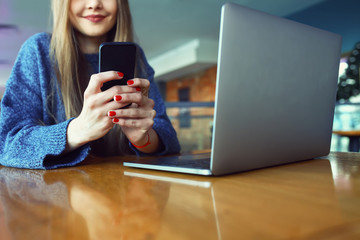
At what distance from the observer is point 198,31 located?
5.61 m

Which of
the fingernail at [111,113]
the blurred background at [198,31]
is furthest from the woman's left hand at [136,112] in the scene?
the blurred background at [198,31]

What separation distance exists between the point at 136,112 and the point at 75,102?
304 millimetres

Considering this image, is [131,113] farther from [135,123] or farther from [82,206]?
[82,206]

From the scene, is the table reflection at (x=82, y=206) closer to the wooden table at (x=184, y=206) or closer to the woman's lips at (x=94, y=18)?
the wooden table at (x=184, y=206)

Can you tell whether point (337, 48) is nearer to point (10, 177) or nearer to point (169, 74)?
point (10, 177)

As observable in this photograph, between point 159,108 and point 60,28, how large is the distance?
14.3 inches

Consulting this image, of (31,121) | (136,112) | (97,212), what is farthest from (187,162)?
(31,121)

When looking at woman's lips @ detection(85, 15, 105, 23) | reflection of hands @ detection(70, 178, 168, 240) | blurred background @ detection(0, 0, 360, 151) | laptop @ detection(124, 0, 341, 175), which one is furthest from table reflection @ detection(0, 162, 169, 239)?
blurred background @ detection(0, 0, 360, 151)

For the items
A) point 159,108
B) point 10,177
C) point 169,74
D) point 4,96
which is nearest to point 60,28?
point 4,96

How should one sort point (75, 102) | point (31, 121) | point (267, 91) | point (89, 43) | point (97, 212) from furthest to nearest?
point (89, 43) → point (75, 102) → point (31, 121) → point (267, 91) → point (97, 212)

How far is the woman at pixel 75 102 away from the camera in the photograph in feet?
1.89

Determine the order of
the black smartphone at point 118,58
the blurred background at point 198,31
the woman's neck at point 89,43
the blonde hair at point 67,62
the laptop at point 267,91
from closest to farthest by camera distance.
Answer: the laptop at point 267,91, the black smartphone at point 118,58, the blonde hair at point 67,62, the woman's neck at point 89,43, the blurred background at point 198,31

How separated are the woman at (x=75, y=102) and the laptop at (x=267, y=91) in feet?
0.44

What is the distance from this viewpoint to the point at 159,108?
0.92 meters
